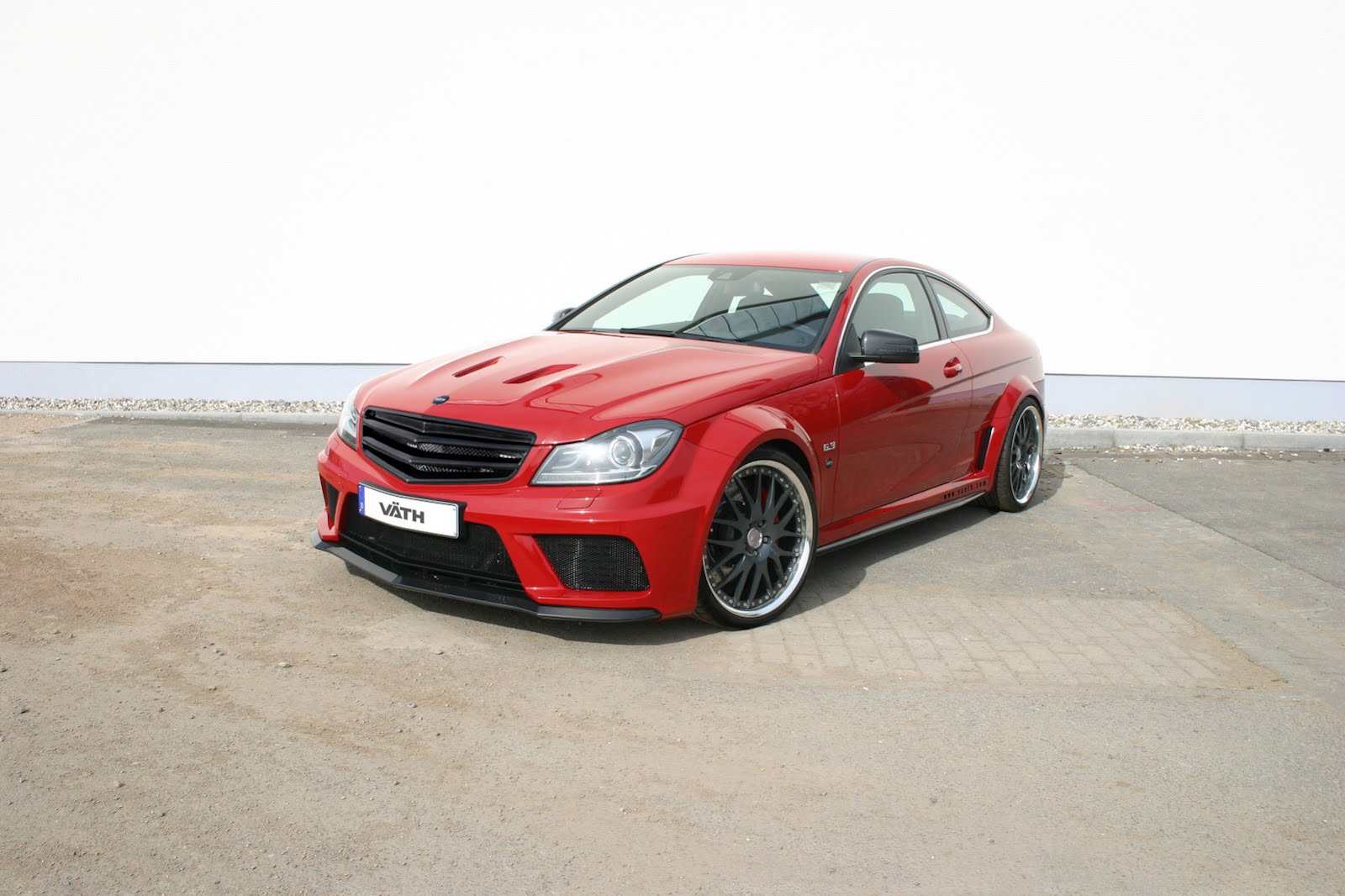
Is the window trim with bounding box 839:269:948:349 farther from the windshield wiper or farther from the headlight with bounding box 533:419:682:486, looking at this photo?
the headlight with bounding box 533:419:682:486

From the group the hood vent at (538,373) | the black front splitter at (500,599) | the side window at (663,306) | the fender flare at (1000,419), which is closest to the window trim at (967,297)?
the fender flare at (1000,419)

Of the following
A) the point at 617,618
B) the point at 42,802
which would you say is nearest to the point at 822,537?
the point at 617,618

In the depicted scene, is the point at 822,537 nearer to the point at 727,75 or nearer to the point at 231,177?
the point at 727,75

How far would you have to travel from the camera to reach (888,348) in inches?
212

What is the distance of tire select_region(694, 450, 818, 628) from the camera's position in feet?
15.5

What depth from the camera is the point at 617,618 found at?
14.5 ft

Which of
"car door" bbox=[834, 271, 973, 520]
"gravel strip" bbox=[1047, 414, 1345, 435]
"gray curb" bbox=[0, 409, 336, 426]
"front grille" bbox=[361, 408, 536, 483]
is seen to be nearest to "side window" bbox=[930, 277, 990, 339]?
"car door" bbox=[834, 271, 973, 520]

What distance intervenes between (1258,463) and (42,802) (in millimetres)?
8581

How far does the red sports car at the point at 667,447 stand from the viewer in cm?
442

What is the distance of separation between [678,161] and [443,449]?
643 centimetres

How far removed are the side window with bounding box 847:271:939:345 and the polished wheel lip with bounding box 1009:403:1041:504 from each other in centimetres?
101

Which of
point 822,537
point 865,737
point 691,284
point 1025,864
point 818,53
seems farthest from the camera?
point 818,53

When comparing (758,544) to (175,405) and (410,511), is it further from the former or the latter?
(175,405)

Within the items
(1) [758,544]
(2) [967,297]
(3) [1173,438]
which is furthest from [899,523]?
(3) [1173,438]
